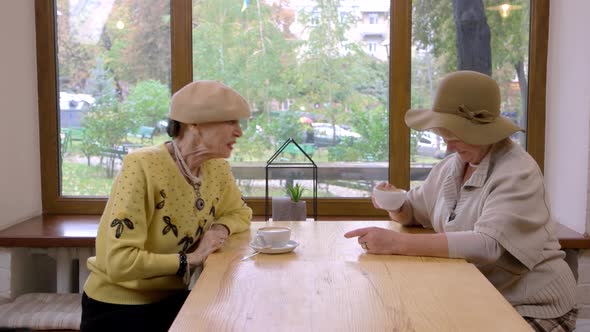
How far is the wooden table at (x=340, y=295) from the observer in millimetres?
1358

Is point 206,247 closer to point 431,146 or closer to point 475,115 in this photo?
point 475,115

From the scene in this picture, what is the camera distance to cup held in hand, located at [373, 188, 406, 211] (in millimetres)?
2246

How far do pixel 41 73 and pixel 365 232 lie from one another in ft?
7.21

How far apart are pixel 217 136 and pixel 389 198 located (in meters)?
0.61

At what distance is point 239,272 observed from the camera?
1.75 meters

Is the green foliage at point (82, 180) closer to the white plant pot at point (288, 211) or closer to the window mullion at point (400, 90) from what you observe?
the white plant pot at point (288, 211)

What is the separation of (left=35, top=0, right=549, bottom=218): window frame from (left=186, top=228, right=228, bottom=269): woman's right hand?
1390 mm

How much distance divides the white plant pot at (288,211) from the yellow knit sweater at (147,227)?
1.21ft

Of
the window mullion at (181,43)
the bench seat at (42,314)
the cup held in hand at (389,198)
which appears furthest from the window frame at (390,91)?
the cup held in hand at (389,198)

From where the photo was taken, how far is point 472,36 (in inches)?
131

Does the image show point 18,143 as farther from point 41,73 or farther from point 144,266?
point 144,266

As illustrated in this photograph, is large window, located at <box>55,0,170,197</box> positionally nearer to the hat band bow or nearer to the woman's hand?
the woman's hand

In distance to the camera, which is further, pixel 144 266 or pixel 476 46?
pixel 476 46

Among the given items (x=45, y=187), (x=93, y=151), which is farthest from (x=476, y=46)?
(x=45, y=187)
